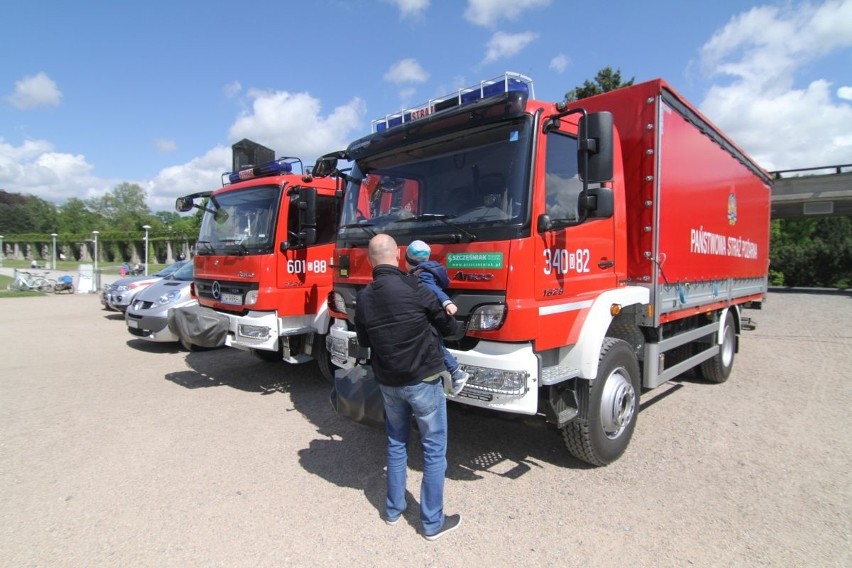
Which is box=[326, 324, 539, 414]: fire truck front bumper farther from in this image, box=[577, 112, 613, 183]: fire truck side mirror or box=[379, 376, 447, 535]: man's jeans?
box=[577, 112, 613, 183]: fire truck side mirror

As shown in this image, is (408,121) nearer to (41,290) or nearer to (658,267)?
(658,267)

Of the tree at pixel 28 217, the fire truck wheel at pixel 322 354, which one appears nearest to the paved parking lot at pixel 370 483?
the fire truck wheel at pixel 322 354

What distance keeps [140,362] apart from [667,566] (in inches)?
307

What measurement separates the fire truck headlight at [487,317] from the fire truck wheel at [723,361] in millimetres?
4706

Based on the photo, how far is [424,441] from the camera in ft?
9.59

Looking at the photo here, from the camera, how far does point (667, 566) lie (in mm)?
2695

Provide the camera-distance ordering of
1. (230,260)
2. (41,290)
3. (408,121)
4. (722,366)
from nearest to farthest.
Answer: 1. (408,121)
2. (230,260)
3. (722,366)
4. (41,290)

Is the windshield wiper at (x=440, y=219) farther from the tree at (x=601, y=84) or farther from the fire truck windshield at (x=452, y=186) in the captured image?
the tree at (x=601, y=84)

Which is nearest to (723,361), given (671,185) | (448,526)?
(671,185)

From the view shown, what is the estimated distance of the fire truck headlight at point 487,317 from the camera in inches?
122

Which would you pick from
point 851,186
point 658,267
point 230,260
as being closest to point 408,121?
point 658,267

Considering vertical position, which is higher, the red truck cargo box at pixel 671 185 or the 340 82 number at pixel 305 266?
the red truck cargo box at pixel 671 185

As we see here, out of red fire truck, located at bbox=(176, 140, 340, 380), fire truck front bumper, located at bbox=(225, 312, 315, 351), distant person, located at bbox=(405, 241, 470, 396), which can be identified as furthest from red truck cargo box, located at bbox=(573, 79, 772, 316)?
fire truck front bumper, located at bbox=(225, 312, 315, 351)

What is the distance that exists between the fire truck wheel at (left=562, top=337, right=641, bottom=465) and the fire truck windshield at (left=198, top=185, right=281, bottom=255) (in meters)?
3.93
